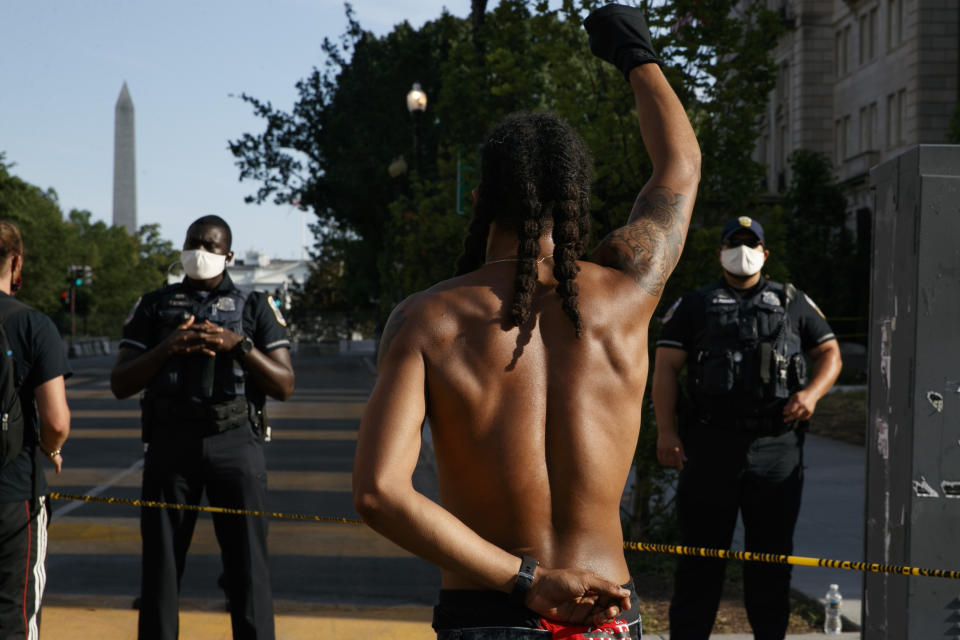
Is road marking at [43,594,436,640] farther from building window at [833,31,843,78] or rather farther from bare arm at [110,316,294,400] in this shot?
building window at [833,31,843,78]

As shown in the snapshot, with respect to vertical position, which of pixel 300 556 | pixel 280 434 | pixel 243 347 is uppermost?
pixel 243 347

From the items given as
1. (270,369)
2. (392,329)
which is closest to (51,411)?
(270,369)

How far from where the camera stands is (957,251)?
4.27m

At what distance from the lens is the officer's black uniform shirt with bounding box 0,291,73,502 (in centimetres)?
468

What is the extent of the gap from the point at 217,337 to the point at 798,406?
270 cm

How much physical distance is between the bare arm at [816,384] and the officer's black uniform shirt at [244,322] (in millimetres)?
2439

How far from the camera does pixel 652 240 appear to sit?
2760 mm

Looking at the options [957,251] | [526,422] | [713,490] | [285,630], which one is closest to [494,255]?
[526,422]

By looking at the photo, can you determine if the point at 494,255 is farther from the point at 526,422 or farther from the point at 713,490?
the point at 713,490

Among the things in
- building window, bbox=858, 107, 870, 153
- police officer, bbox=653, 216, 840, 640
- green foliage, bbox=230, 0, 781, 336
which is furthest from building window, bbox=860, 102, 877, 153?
police officer, bbox=653, 216, 840, 640

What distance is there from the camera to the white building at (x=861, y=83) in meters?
43.1

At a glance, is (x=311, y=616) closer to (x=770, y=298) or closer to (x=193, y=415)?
(x=193, y=415)

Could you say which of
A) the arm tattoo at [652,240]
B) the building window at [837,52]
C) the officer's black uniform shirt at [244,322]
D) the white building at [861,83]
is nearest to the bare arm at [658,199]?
the arm tattoo at [652,240]

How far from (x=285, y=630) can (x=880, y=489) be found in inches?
151
